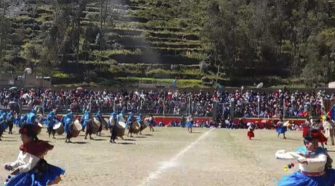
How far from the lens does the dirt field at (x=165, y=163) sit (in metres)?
14.4

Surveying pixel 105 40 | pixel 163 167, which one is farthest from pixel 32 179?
pixel 105 40

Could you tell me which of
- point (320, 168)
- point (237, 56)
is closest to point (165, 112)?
point (237, 56)

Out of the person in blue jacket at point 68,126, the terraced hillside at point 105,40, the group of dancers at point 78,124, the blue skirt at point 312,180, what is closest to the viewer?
the blue skirt at point 312,180

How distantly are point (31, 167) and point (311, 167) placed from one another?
13.0ft

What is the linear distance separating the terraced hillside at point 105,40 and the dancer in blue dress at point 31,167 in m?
54.0

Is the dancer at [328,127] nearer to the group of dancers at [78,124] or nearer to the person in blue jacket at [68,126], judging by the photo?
the group of dancers at [78,124]

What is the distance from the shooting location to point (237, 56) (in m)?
65.4

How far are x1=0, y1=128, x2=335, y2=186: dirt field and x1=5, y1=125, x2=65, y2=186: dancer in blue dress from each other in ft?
15.6

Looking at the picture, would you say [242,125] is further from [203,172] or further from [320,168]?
[320,168]

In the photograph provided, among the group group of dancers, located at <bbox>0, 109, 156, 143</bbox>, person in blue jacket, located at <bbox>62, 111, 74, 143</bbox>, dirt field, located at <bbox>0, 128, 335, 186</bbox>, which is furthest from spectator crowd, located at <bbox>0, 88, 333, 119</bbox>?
dirt field, located at <bbox>0, 128, 335, 186</bbox>

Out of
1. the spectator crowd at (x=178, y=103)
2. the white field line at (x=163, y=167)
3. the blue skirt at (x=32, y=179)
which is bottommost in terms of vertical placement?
the white field line at (x=163, y=167)

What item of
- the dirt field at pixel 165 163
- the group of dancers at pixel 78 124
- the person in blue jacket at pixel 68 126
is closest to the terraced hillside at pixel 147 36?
the group of dancers at pixel 78 124

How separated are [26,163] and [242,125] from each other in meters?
34.2

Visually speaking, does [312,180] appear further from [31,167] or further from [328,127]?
[328,127]
